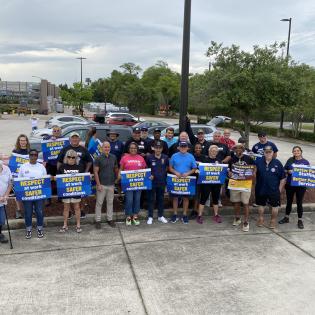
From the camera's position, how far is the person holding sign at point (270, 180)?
7438 millimetres

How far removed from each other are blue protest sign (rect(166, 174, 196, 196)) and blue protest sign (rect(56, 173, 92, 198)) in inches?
67.3

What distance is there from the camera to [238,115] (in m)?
12.2

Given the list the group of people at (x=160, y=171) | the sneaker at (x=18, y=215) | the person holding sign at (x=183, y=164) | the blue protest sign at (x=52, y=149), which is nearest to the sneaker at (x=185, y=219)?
the group of people at (x=160, y=171)

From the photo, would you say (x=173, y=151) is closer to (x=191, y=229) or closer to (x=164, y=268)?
(x=191, y=229)

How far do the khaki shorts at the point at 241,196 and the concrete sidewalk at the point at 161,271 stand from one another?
0.59m

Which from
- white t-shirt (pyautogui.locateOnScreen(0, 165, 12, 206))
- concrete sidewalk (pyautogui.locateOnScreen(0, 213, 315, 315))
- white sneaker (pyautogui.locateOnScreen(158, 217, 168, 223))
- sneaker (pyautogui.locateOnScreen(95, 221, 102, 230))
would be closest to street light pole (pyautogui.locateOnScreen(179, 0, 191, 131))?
white sneaker (pyautogui.locateOnScreen(158, 217, 168, 223))

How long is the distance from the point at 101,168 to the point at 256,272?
3.46 metres

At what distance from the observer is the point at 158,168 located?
764 centimetres

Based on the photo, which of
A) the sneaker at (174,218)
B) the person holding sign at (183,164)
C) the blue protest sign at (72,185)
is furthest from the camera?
the sneaker at (174,218)

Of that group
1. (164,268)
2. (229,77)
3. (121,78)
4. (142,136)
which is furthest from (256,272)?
(121,78)

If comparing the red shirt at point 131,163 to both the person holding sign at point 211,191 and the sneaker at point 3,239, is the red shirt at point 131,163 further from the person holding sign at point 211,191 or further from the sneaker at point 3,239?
the sneaker at point 3,239

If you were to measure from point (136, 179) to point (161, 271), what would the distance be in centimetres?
235

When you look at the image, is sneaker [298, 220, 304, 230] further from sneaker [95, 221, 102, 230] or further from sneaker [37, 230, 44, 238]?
sneaker [37, 230, 44, 238]

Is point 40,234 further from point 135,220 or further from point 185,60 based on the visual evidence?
point 185,60
